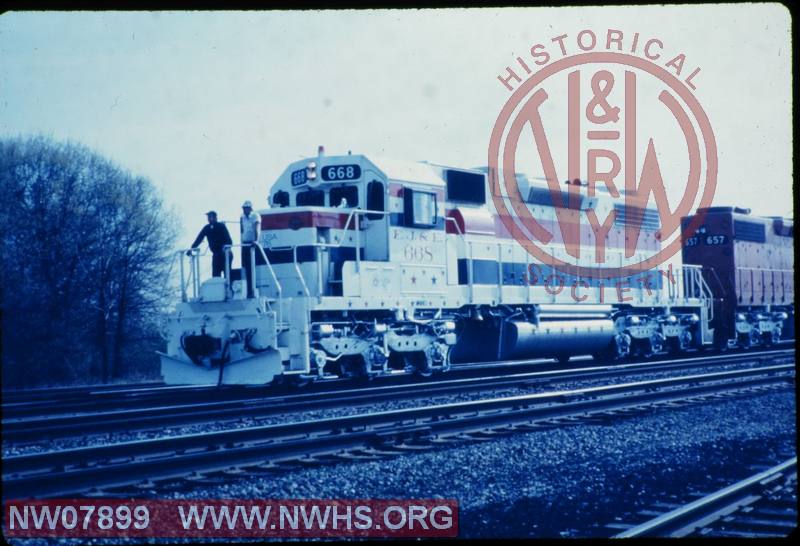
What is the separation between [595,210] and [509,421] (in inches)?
336

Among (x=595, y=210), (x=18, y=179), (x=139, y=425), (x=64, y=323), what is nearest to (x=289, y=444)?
(x=139, y=425)

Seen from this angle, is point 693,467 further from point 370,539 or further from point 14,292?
point 14,292

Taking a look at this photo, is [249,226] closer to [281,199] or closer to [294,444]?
[281,199]

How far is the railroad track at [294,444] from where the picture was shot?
212 inches

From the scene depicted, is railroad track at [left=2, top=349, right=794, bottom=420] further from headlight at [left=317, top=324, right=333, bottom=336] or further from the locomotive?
headlight at [left=317, top=324, right=333, bottom=336]

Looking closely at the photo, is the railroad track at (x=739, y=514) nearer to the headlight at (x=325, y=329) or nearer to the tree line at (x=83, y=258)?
the tree line at (x=83, y=258)

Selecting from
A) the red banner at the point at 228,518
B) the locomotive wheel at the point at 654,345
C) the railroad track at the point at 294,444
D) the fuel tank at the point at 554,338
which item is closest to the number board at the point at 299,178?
the fuel tank at the point at 554,338

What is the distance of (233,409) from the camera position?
29.3 ft

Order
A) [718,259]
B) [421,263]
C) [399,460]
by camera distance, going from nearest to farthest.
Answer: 1. [399,460]
2. [421,263]
3. [718,259]

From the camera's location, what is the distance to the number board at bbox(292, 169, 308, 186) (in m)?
12.0

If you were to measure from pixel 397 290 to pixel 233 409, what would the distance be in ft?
12.2

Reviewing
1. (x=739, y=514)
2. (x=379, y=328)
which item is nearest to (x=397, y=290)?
(x=379, y=328)

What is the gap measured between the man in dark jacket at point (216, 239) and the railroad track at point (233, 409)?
1.86m

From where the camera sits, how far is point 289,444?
257 inches
